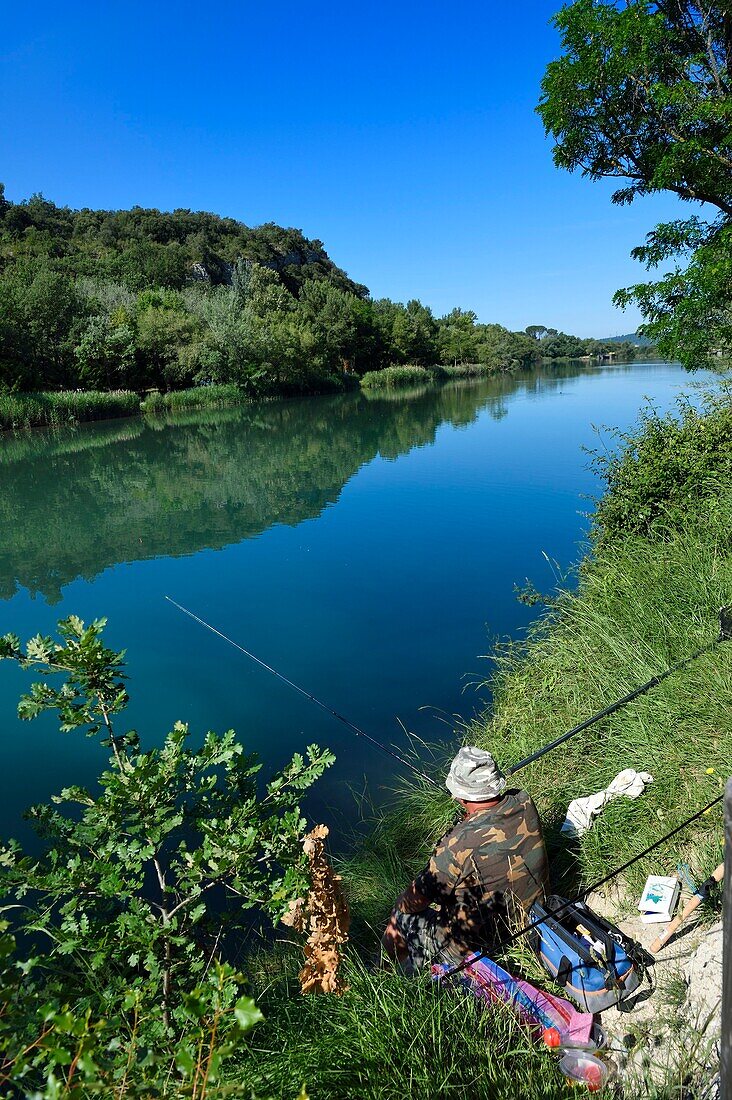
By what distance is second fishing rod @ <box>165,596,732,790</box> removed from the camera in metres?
4.01

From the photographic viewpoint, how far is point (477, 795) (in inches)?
122

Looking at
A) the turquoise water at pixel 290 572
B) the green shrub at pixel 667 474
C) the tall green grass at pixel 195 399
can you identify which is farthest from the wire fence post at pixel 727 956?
the tall green grass at pixel 195 399

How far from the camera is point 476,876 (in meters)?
2.96

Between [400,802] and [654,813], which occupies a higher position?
[654,813]

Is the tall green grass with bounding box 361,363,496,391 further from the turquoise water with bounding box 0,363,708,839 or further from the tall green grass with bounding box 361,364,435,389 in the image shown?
the turquoise water with bounding box 0,363,708,839

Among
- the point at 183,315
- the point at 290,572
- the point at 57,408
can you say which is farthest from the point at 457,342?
the point at 290,572

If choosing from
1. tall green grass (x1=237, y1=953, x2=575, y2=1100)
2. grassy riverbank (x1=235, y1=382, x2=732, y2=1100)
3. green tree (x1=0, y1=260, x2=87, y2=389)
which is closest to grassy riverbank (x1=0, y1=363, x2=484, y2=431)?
green tree (x1=0, y1=260, x2=87, y2=389)

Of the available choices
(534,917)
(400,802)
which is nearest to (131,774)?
(534,917)

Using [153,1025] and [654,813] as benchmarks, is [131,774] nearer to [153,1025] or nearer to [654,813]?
[153,1025]

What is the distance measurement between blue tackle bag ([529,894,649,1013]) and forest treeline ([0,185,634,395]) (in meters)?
38.5

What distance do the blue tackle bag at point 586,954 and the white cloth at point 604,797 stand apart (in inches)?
35.7

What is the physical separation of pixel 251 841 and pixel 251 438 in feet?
89.8

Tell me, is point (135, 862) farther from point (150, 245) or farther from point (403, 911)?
point (150, 245)

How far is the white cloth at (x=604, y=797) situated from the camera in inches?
148
